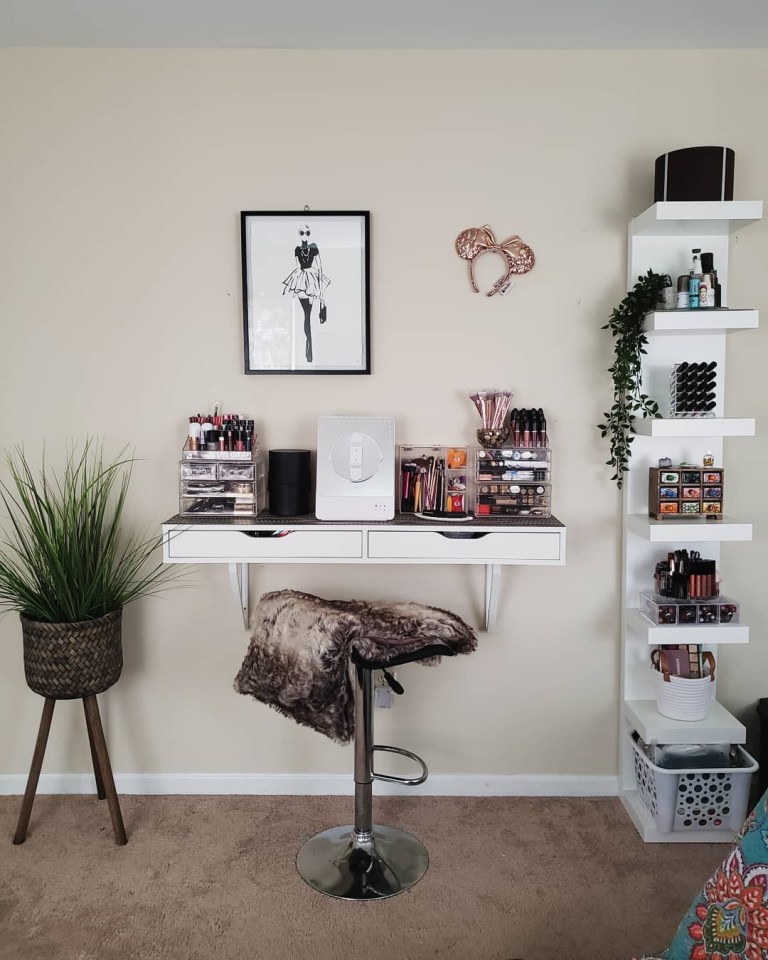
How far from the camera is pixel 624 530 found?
2605 millimetres

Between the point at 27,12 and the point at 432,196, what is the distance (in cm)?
129

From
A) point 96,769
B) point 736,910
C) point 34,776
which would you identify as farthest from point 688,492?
point 34,776

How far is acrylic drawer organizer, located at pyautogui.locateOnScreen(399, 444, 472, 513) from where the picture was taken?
2.48 m

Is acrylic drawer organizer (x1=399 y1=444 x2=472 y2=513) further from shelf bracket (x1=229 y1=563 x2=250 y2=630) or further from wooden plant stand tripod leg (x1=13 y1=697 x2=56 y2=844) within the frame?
wooden plant stand tripod leg (x1=13 y1=697 x2=56 y2=844)

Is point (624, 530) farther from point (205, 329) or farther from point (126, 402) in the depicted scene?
point (126, 402)

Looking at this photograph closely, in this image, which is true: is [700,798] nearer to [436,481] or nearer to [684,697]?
[684,697]

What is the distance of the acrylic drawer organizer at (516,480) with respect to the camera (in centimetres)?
240

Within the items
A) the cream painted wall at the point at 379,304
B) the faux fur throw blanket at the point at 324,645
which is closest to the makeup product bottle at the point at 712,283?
the cream painted wall at the point at 379,304

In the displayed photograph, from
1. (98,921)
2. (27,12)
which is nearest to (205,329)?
(27,12)

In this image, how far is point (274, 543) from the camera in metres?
2.32

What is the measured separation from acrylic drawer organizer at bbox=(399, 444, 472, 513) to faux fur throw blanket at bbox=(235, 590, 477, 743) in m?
0.37

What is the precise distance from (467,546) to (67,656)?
1222 millimetres

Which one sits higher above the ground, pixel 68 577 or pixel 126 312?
pixel 126 312

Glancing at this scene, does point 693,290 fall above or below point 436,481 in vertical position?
above
